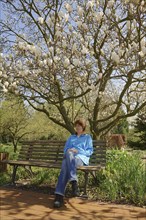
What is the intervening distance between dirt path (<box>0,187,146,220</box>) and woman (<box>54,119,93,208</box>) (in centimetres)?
22

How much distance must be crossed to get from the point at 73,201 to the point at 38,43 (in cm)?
→ 503

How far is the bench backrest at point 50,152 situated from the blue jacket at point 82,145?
38 centimetres

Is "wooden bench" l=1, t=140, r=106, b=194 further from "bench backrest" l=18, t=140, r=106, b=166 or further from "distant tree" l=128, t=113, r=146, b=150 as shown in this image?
"distant tree" l=128, t=113, r=146, b=150

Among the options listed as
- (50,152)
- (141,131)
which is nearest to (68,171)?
(50,152)

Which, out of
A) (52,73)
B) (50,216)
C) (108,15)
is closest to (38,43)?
(52,73)

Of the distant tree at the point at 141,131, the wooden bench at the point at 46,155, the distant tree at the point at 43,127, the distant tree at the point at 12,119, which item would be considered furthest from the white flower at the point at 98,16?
the distant tree at the point at 141,131

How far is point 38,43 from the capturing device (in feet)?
28.5

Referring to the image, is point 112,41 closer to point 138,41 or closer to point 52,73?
point 138,41

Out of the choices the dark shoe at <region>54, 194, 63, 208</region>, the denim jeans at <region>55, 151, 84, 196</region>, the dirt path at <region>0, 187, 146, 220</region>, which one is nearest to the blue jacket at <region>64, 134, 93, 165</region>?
the denim jeans at <region>55, 151, 84, 196</region>

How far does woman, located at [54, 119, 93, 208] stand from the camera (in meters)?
4.88

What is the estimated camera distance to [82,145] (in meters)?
5.89

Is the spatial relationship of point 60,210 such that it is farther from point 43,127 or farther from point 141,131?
point 141,131

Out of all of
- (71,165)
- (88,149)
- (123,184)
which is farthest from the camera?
(88,149)

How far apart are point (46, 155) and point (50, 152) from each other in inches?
5.2
